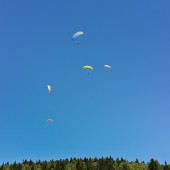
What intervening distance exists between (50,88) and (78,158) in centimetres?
6458

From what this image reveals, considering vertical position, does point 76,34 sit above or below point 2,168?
above

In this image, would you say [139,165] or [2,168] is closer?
[139,165]

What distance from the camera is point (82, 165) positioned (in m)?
137

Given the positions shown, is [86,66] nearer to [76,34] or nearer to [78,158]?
[76,34]

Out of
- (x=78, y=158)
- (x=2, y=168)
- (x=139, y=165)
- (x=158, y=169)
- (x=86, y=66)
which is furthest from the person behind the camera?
(x=78, y=158)

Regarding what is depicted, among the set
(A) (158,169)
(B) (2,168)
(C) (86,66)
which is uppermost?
Result: (C) (86,66)

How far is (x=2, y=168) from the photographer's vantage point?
13412 cm

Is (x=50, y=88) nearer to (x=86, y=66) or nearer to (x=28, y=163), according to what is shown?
(x=86, y=66)

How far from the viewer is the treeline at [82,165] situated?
408ft

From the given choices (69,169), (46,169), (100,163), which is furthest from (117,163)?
(46,169)

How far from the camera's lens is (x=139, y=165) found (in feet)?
413

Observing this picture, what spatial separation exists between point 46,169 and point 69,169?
10990 millimetres

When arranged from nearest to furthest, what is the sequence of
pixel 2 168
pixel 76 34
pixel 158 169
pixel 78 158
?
pixel 76 34 < pixel 158 169 < pixel 2 168 < pixel 78 158

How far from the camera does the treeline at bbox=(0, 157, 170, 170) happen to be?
408 feet
